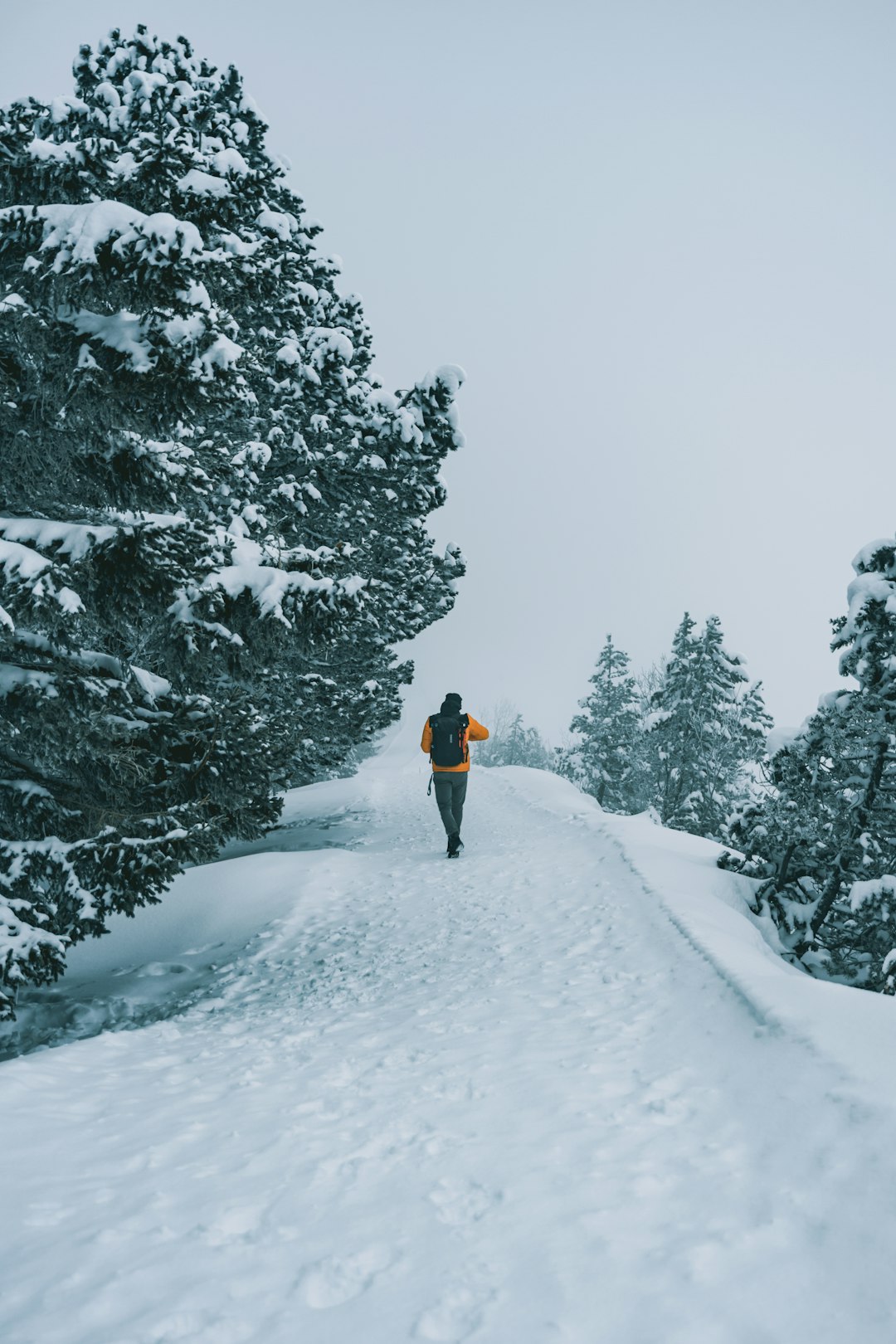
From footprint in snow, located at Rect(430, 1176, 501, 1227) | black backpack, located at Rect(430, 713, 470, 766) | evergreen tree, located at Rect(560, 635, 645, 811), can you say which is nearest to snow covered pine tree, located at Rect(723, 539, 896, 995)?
black backpack, located at Rect(430, 713, 470, 766)

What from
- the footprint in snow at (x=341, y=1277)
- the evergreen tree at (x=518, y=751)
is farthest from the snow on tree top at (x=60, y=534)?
the evergreen tree at (x=518, y=751)

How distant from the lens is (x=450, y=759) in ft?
37.0

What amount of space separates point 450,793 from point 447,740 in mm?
798

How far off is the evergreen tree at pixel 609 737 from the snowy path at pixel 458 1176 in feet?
100

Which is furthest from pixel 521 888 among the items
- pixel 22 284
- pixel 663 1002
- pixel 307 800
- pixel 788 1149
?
pixel 307 800

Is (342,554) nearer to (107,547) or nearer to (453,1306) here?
(107,547)

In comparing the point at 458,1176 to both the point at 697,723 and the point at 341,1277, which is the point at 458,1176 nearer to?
the point at 341,1277

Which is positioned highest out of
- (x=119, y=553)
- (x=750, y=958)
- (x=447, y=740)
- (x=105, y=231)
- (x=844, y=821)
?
(x=105, y=231)

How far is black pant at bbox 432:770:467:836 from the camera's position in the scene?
11.3 metres

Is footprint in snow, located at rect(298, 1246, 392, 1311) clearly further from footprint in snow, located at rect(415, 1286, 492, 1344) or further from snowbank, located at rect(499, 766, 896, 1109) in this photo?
snowbank, located at rect(499, 766, 896, 1109)

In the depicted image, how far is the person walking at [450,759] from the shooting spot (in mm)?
11289

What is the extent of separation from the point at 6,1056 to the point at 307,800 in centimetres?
1322

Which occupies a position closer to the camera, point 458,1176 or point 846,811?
point 458,1176

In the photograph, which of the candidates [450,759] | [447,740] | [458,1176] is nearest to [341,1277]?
[458,1176]
